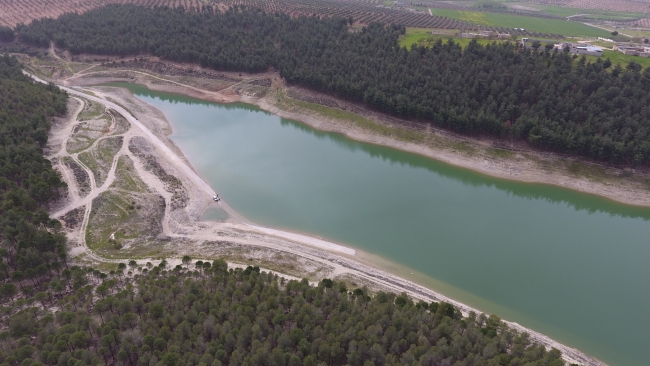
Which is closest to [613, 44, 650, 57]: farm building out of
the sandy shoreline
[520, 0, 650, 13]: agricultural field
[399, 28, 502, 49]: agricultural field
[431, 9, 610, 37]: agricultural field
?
[399, 28, 502, 49]: agricultural field

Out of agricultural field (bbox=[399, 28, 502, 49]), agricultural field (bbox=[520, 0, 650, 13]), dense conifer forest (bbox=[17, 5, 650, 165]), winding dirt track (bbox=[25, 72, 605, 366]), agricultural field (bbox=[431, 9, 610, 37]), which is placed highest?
agricultural field (bbox=[520, 0, 650, 13])

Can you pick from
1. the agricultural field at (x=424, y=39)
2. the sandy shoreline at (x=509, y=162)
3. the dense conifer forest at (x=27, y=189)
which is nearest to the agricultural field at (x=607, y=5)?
the agricultural field at (x=424, y=39)

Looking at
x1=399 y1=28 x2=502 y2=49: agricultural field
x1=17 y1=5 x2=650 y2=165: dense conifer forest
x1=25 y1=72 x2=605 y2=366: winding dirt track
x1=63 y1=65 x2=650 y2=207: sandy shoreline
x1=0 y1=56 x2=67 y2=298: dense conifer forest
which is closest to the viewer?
x1=25 y1=72 x2=605 y2=366: winding dirt track

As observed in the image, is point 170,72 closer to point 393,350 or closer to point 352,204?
point 352,204

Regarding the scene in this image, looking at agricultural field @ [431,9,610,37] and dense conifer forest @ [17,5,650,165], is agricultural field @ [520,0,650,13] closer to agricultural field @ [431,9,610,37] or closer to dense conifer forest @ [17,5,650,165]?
agricultural field @ [431,9,610,37]

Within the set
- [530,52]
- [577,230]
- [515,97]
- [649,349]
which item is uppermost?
[530,52]

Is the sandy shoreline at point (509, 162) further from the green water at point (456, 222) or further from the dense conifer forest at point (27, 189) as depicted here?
the dense conifer forest at point (27, 189)

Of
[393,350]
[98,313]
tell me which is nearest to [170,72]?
[98,313]
